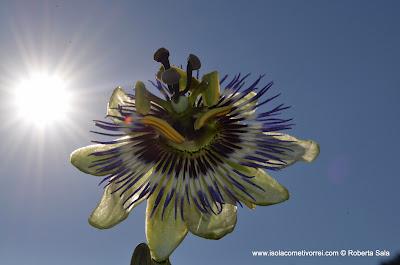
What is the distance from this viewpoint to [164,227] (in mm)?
2494

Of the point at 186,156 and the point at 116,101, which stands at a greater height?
the point at 116,101

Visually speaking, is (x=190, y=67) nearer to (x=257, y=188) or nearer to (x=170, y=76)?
(x=170, y=76)

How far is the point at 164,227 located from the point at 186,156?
0.57m

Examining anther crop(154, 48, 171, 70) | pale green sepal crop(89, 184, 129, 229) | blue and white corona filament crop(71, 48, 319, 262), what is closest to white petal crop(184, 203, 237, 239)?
blue and white corona filament crop(71, 48, 319, 262)

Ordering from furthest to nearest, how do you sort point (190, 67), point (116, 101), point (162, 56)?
point (116, 101) < point (190, 67) < point (162, 56)

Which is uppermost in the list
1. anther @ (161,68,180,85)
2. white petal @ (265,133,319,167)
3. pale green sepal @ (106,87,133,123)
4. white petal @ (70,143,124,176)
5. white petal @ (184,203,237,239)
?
pale green sepal @ (106,87,133,123)

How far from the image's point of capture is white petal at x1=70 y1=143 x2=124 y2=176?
8.38 ft

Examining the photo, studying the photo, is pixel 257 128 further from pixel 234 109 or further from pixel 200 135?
pixel 200 135

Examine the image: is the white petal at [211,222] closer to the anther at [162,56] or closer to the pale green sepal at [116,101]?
the pale green sepal at [116,101]

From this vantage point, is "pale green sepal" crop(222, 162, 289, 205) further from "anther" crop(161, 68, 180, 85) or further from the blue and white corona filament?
"anther" crop(161, 68, 180, 85)

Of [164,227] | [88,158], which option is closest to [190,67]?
[88,158]

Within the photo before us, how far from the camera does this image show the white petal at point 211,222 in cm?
242

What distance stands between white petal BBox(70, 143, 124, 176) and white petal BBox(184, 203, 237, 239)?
0.51m

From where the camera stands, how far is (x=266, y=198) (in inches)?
101
